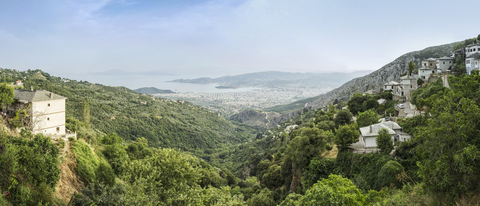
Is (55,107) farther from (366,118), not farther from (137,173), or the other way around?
(366,118)

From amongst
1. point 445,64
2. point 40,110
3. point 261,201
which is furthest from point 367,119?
point 40,110

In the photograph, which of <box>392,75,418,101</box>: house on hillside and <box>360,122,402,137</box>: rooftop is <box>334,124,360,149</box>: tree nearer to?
<box>360,122,402,137</box>: rooftop

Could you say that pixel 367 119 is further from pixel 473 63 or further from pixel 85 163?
pixel 85 163

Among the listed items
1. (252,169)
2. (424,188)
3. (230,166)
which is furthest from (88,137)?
(230,166)

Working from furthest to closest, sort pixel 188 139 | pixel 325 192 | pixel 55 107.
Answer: pixel 188 139
pixel 55 107
pixel 325 192

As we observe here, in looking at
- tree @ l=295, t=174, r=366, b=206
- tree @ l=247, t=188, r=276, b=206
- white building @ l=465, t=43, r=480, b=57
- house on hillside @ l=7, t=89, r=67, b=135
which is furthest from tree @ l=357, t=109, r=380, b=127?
house on hillside @ l=7, t=89, r=67, b=135

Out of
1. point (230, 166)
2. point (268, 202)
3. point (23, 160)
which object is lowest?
point (230, 166)

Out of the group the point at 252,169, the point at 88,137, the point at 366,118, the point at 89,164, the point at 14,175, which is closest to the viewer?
the point at 14,175
